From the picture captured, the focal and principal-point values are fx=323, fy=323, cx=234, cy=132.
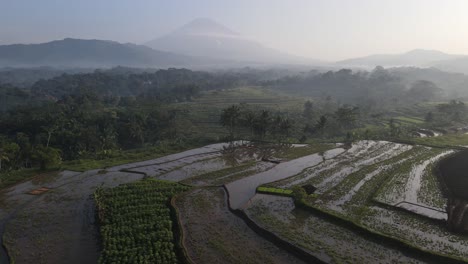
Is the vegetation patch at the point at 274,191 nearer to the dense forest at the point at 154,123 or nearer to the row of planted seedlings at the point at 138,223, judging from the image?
the row of planted seedlings at the point at 138,223

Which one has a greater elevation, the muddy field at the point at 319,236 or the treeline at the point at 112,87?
the treeline at the point at 112,87

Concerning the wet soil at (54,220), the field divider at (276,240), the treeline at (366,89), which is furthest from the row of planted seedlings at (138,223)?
the treeline at (366,89)

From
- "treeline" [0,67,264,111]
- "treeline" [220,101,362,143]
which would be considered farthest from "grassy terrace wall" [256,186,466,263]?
"treeline" [0,67,264,111]

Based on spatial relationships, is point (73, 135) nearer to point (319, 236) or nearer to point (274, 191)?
point (274, 191)

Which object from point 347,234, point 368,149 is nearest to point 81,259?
point 347,234

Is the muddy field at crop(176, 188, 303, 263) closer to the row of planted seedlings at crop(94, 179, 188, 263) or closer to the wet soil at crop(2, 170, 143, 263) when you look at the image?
the row of planted seedlings at crop(94, 179, 188, 263)

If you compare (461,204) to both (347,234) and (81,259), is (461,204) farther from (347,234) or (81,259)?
(81,259)

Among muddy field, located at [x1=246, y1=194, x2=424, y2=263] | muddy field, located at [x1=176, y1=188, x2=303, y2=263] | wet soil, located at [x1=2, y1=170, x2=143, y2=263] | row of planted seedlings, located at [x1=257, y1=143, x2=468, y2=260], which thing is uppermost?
row of planted seedlings, located at [x1=257, y1=143, x2=468, y2=260]
